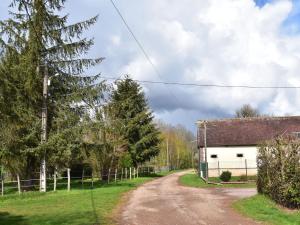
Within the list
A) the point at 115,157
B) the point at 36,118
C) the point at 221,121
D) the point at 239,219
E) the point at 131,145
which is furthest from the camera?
the point at 221,121

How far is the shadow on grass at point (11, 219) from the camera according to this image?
12961mm

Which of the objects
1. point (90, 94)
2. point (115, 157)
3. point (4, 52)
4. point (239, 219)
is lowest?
point (239, 219)

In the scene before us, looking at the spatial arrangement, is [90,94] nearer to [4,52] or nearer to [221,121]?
[4,52]

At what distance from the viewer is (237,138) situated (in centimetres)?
4488

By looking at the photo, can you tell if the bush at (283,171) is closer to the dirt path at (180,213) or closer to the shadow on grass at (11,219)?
the dirt path at (180,213)

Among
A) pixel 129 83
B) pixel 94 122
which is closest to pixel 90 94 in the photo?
pixel 94 122

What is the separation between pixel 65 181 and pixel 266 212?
90.3ft

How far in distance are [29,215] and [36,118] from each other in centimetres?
1185

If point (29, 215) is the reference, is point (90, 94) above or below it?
above

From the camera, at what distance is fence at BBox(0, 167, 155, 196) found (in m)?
26.3

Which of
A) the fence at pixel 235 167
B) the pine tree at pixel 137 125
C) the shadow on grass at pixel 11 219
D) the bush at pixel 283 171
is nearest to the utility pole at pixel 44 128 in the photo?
the shadow on grass at pixel 11 219

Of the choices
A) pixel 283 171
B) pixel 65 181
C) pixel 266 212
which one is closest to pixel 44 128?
pixel 65 181

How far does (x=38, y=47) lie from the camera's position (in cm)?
2591

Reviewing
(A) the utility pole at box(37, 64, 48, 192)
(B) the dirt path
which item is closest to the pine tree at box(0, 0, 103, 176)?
(A) the utility pole at box(37, 64, 48, 192)
